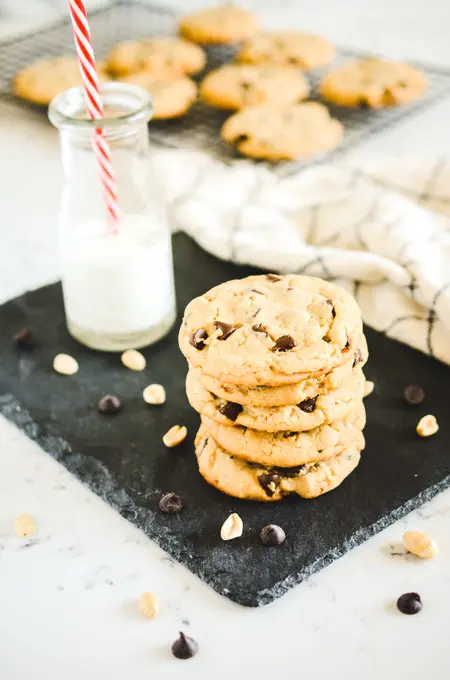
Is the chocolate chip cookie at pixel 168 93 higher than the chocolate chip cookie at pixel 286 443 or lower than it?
lower

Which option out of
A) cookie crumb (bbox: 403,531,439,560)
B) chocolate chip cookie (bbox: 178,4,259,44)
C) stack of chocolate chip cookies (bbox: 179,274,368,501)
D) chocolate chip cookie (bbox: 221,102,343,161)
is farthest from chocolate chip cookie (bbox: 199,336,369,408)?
chocolate chip cookie (bbox: 178,4,259,44)

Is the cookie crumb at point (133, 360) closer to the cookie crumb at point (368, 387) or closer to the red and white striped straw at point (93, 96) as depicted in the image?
the red and white striped straw at point (93, 96)

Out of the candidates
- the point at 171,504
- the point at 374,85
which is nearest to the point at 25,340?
the point at 171,504

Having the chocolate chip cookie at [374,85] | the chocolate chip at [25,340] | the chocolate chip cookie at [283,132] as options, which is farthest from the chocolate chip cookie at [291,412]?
the chocolate chip cookie at [374,85]

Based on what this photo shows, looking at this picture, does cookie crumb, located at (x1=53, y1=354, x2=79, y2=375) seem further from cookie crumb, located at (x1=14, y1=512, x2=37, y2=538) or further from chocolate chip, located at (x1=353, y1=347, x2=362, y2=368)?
chocolate chip, located at (x1=353, y1=347, x2=362, y2=368)

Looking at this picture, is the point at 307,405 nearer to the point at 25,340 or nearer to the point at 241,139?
the point at 25,340

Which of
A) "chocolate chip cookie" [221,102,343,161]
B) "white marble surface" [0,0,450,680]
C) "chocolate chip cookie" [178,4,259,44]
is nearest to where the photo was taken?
"white marble surface" [0,0,450,680]

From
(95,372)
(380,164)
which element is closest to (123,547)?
(95,372)
